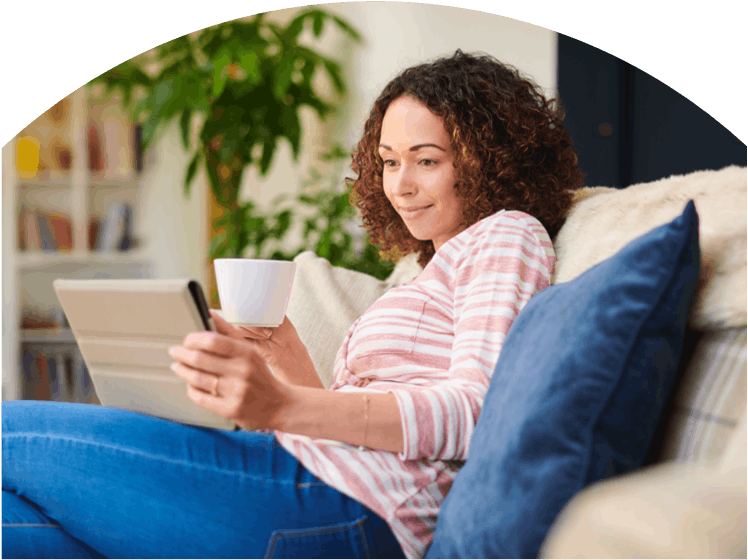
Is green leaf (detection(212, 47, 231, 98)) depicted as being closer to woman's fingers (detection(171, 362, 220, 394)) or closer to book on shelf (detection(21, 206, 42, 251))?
book on shelf (detection(21, 206, 42, 251))

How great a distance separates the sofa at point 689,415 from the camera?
458 mm

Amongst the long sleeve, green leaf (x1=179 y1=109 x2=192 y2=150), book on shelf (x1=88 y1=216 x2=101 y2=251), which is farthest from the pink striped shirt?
book on shelf (x1=88 y1=216 x2=101 y2=251)

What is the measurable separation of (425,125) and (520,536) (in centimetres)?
74

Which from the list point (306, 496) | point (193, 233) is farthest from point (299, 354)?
point (193, 233)

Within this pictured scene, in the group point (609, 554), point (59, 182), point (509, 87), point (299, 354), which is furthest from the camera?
point (59, 182)

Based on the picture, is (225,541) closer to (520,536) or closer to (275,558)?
(275,558)

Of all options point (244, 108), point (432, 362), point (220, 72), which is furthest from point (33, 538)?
point (244, 108)

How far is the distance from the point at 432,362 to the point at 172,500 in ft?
1.30

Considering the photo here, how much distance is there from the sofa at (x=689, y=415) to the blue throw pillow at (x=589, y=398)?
0.08 feet

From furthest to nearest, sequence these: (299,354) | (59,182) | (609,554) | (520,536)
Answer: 1. (59,182)
2. (299,354)
3. (520,536)
4. (609,554)

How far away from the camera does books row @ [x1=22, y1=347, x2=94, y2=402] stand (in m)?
3.52

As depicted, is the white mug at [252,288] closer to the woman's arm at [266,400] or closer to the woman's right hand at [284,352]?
the woman's arm at [266,400]

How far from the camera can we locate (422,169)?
44.2 inches

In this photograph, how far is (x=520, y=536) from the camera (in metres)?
0.57
